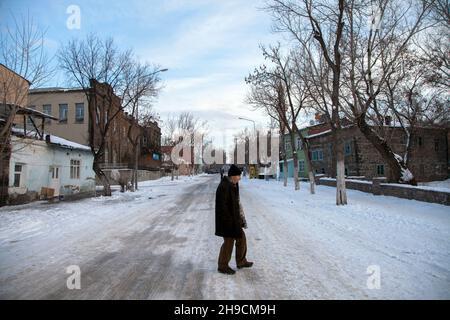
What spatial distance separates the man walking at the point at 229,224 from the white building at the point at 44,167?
12.5 m

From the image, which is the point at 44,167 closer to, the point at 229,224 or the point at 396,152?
the point at 229,224

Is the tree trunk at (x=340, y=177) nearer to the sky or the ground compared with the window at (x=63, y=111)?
nearer to the ground

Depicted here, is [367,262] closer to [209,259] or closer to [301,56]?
[209,259]

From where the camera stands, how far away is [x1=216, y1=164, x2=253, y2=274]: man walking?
526 cm

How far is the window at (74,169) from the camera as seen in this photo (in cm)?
2338

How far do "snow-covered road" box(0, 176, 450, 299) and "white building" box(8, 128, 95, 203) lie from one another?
21.3 feet

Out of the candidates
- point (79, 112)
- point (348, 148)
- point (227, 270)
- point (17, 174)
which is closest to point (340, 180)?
point (227, 270)

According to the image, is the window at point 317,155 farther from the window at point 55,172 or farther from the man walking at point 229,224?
the man walking at point 229,224

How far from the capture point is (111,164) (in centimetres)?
4147

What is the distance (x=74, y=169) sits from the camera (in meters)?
23.8

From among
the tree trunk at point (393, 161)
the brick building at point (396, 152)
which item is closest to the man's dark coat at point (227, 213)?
the tree trunk at point (393, 161)

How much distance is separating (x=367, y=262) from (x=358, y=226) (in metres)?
4.16

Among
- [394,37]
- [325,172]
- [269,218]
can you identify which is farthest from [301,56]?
[325,172]

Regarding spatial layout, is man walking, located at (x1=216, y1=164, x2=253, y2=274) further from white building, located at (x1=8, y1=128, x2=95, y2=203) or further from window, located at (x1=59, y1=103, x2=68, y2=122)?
window, located at (x1=59, y1=103, x2=68, y2=122)
